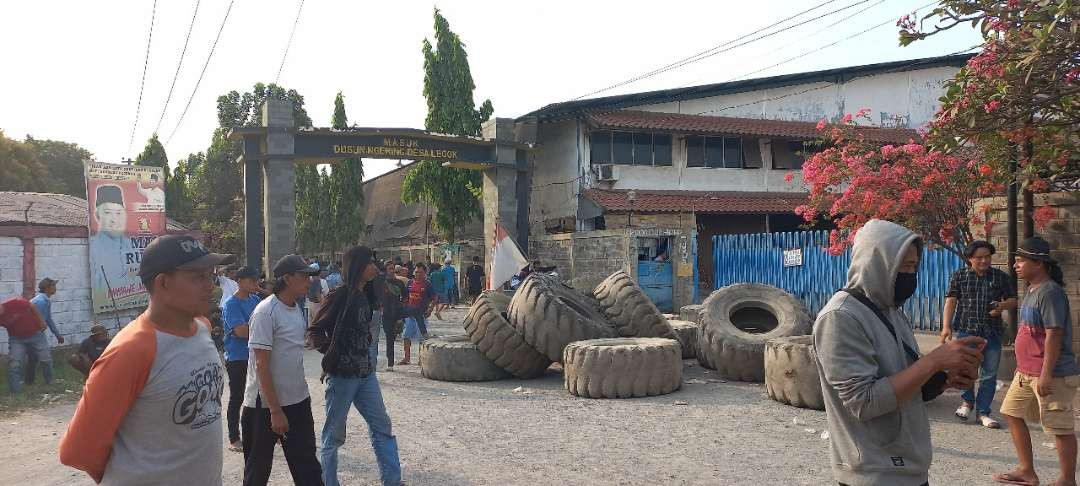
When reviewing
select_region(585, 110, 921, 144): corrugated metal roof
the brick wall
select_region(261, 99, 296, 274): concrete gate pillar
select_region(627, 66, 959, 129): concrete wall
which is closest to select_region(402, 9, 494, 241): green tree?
select_region(585, 110, 921, 144): corrugated metal roof

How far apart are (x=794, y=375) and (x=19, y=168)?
4154 centimetres

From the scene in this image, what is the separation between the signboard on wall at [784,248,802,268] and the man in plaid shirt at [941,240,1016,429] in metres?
9.75

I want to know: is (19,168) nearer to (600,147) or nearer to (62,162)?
(62,162)

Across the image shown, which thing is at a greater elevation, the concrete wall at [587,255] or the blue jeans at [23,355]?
the concrete wall at [587,255]

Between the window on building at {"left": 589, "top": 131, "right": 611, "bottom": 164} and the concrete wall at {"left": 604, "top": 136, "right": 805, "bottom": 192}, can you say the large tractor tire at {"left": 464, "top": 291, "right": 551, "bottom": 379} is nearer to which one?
the concrete wall at {"left": 604, "top": 136, "right": 805, "bottom": 192}

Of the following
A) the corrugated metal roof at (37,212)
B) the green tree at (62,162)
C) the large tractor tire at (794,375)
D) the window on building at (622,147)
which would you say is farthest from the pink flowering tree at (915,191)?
the green tree at (62,162)

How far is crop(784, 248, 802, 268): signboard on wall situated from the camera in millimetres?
15984

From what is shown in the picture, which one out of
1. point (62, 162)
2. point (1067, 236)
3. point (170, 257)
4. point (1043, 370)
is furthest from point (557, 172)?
point (62, 162)

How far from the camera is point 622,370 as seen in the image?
795 centimetres

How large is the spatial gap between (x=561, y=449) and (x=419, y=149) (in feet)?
44.6

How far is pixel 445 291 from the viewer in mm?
19547

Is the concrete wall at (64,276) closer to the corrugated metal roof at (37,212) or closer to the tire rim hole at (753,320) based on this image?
the corrugated metal roof at (37,212)

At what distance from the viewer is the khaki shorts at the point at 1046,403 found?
4590 mm

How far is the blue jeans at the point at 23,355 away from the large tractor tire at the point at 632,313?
26.4 feet
